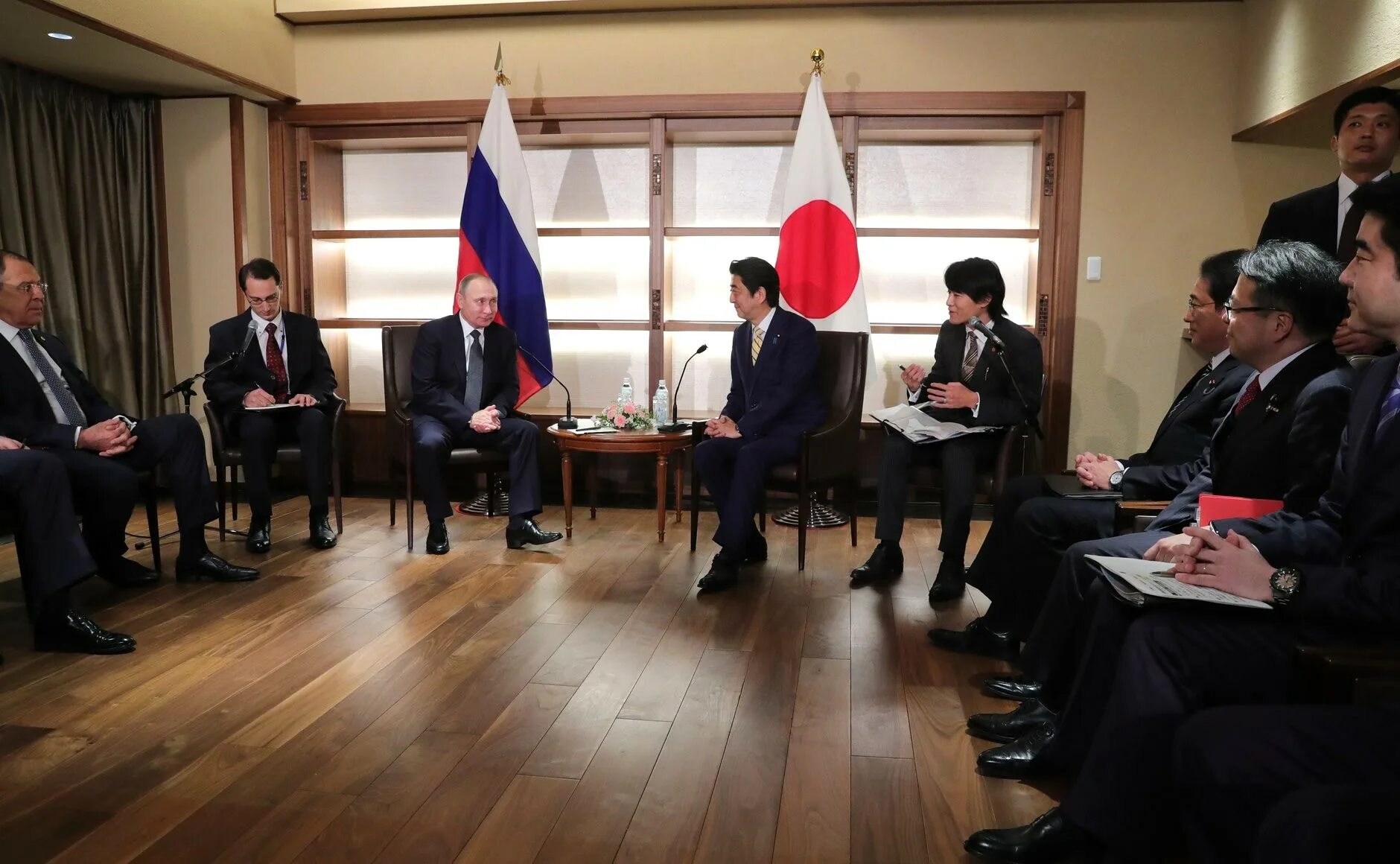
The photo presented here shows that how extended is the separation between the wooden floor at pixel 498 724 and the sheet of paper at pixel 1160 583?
559mm

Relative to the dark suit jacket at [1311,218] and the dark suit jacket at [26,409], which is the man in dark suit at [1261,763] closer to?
the dark suit jacket at [1311,218]

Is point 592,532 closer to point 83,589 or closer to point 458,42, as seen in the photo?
point 83,589

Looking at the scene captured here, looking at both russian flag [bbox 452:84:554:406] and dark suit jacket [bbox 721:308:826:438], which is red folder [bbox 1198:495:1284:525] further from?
russian flag [bbox 452:84:554:406]

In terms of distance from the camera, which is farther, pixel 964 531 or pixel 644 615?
pixel 964 531

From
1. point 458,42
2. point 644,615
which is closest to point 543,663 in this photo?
point 644,615

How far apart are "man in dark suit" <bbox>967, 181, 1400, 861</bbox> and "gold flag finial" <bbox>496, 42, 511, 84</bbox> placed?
4184mm

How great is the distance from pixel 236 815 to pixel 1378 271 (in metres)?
2.40

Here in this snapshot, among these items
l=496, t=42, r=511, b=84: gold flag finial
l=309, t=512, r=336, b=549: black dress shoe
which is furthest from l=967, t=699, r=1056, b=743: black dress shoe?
l=496, t=42, r=511, b=84: gold flag finial

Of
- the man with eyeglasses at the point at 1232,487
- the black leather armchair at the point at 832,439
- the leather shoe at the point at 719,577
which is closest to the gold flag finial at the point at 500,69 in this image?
the black leather armchair at the point at 832,439

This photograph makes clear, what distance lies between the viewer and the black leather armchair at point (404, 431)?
4.48 meters

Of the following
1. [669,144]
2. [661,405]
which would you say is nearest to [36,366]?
[661,405]

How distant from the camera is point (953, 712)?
2623mm

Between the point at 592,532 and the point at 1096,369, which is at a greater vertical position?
the point at 1096,369

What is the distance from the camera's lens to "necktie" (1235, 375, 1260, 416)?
2.27 meters
